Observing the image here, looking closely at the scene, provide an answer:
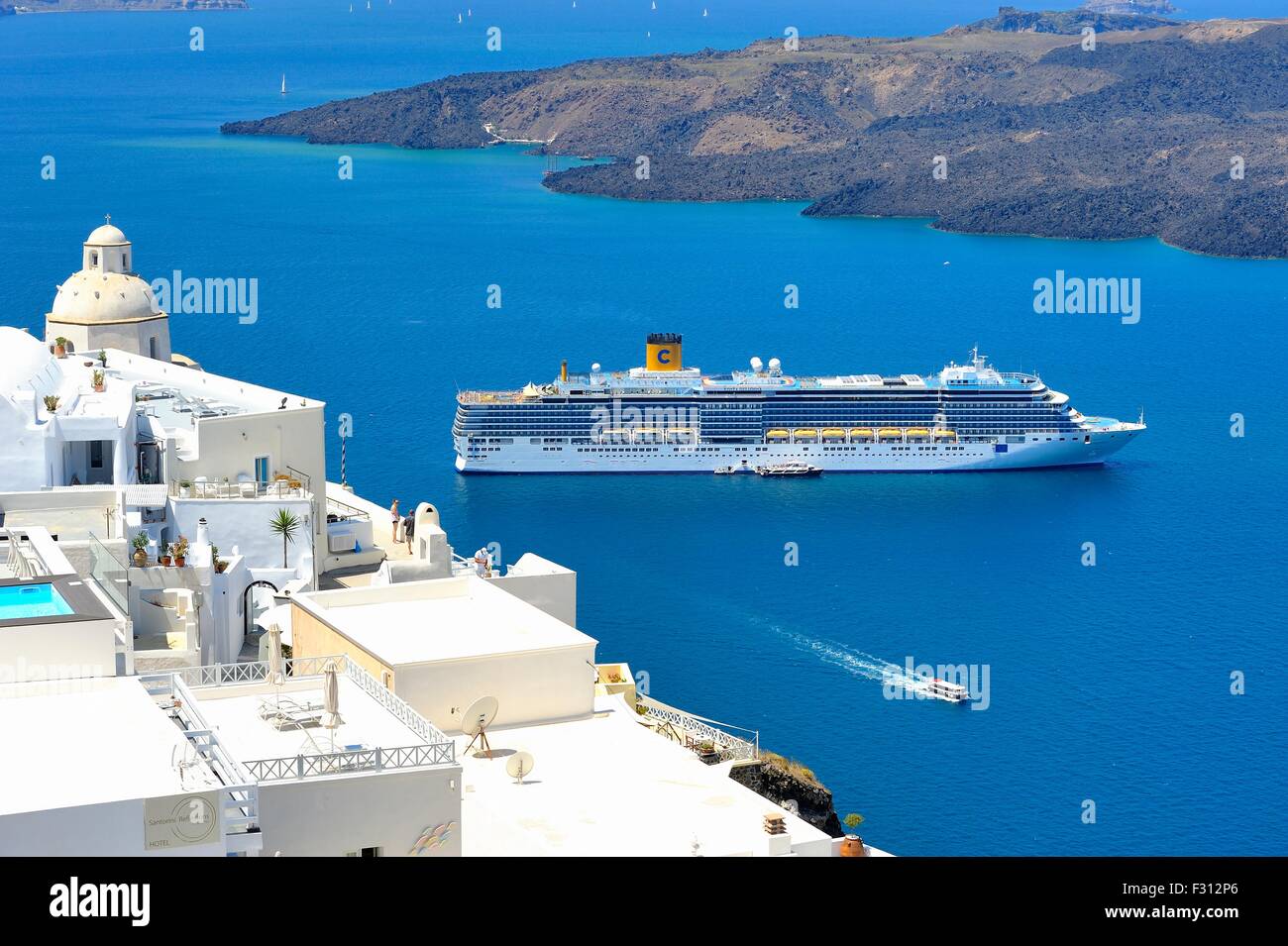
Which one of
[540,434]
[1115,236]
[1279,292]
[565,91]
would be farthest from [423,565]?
[565,91]

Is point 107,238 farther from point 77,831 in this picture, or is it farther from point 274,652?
point 77,831

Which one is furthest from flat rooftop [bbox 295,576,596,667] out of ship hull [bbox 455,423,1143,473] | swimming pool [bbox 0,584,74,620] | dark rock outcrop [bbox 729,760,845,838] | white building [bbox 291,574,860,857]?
ship hull [bbox 455,423,1143,473]

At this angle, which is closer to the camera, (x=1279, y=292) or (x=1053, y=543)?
(x=1053, y=543)

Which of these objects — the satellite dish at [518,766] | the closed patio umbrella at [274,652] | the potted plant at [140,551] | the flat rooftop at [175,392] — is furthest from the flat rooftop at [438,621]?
the flat rooftop at [175,392]

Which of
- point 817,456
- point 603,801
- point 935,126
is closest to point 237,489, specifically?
point 603,801

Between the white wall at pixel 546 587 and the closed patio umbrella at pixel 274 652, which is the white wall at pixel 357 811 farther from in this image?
the white wall at pixel 546 587

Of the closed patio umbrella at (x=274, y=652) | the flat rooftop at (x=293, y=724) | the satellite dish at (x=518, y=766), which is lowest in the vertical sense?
the satellite dish at (x=518, y=766)
